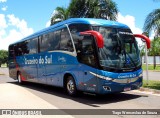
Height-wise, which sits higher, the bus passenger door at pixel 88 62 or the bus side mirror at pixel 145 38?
the bus side mirror at pixel 145 38

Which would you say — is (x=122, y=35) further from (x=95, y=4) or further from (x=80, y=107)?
(x=95, y=4)

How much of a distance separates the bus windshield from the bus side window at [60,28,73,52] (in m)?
1.82

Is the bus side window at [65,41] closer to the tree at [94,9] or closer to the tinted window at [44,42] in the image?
the tinted window at [44,42]

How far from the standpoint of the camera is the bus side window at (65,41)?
13.8 metres

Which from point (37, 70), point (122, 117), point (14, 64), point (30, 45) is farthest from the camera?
point (14, 64)

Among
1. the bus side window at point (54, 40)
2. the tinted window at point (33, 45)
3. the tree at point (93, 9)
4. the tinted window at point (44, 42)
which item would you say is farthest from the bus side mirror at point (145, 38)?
the tree at point (93, 9)

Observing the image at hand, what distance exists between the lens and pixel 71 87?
45.5 ft

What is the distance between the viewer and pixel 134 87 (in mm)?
12578

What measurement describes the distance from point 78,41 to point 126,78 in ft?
8.26

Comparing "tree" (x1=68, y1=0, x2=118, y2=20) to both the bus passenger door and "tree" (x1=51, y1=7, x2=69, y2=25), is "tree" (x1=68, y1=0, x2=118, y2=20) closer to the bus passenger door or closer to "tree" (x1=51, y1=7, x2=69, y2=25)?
"tree" (x1=51, y1=7, x2=69, y2=25)

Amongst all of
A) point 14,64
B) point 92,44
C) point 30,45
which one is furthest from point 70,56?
point 14,64

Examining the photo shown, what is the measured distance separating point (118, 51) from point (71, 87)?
2958 millimetres

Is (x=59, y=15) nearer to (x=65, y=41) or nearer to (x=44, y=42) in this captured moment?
(x=44, y=42)

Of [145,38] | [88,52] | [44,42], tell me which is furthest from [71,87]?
[44,42]
